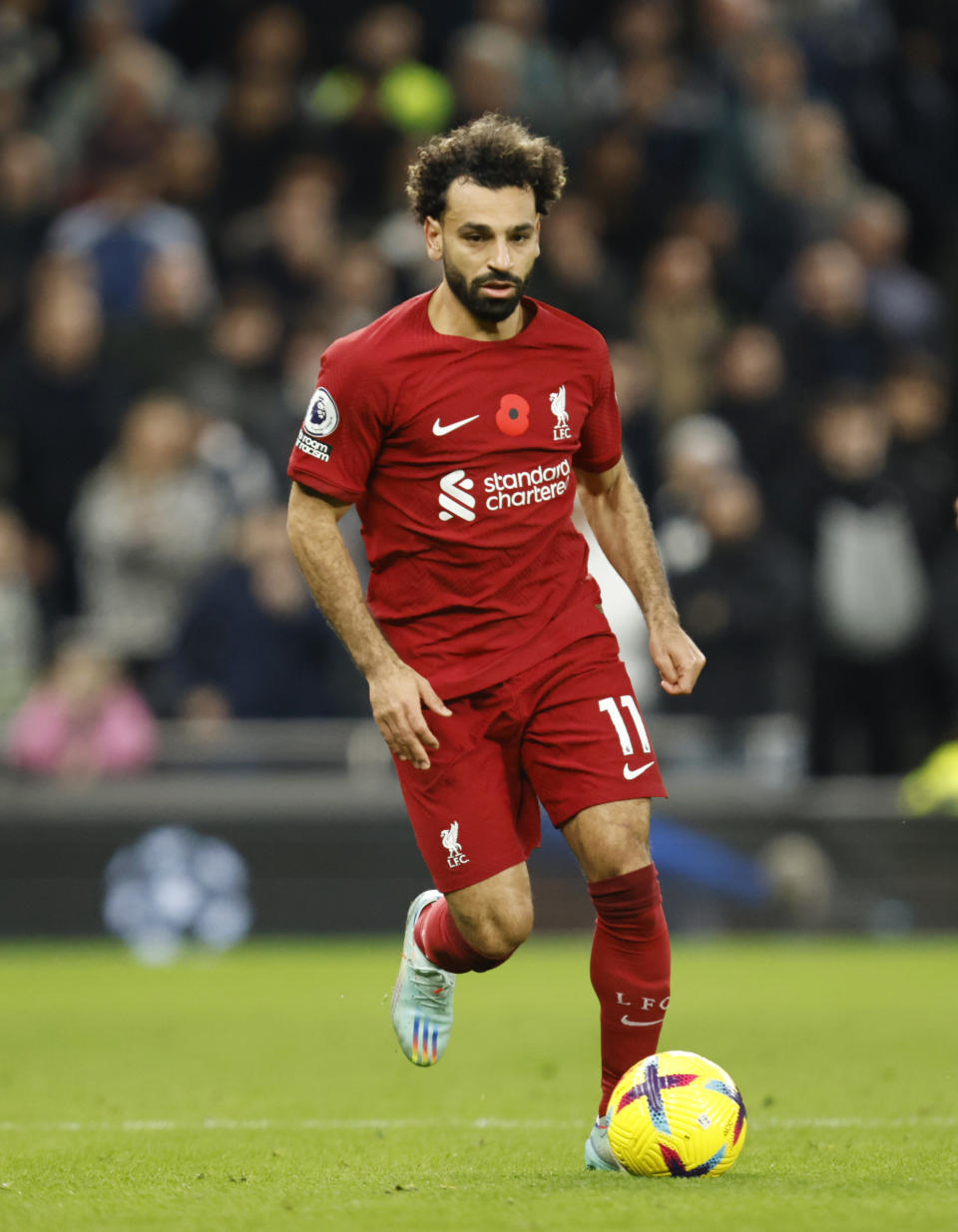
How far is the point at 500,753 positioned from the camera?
17.3ft

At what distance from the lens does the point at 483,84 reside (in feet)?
45.5

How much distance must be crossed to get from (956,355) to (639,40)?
9.92 ft

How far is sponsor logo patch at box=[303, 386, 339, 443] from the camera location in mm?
5090

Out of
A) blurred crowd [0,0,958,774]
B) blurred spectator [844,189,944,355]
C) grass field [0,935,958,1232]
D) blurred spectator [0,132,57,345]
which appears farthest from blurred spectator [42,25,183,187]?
grass field [0,935,958,1232]

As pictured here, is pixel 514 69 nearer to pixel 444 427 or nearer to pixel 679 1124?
pixel 444 427

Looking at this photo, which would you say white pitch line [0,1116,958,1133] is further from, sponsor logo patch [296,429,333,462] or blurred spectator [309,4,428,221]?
blurred spectator [309,4,428,221]

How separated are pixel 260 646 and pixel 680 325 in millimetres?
3527

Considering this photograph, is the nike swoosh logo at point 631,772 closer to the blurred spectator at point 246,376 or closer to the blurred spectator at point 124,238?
the blurred spectator at point 246,376

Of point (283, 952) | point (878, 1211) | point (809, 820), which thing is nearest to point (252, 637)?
point (283, 952)

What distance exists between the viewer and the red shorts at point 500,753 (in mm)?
5184

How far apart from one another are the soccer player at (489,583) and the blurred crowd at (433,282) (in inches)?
242

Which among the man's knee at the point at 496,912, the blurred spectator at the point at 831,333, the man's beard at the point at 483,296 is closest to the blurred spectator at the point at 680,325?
the blurred spectator at the point at 831,333

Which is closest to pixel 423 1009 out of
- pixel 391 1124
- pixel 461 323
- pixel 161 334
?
pixel 391 1124

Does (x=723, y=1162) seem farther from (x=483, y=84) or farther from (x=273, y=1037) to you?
(x=483, y=84)
